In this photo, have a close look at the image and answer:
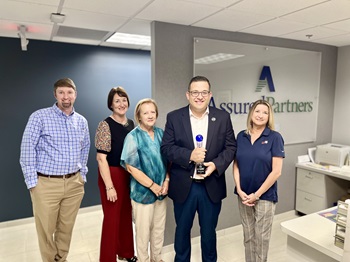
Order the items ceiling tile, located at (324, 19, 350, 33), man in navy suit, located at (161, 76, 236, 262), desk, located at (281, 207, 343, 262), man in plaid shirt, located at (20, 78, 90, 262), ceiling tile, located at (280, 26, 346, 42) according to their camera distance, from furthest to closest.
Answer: ceiling tile, located at (280, 26, 346, 42)
ceiling tile, located at (324, 19, 350, 33)
man in plaid shirt, located at (20, 78, 90, 262)
man in navy suit, located at (161, 76, 236, 262)
desk, located at (281, 207, 343, 262)

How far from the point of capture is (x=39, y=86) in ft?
11.7

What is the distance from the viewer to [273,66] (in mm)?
3395

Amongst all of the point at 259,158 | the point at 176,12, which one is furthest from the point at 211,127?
the point at 176,12

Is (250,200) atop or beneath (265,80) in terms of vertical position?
beneath

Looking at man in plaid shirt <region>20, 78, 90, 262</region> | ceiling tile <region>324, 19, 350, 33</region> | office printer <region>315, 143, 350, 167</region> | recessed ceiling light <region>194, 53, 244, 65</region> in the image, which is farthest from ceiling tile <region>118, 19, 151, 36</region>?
office printer <region>315, 143, 350, 167</region>

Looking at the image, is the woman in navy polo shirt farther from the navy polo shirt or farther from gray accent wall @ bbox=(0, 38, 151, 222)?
gray accent wall @ bbox=(0, 38, 151, 222)

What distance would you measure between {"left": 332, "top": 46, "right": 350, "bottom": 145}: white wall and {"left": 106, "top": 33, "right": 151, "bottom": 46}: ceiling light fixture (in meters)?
2.75

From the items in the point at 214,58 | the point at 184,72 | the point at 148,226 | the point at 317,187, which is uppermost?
the point at 214,58

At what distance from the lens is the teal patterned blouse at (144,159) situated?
206cm

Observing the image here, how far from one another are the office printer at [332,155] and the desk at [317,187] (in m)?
0.14

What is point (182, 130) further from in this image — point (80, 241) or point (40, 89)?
point (40, 89)

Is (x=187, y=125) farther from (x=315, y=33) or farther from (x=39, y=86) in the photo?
(x=39, y=86)

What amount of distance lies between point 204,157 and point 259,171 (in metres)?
0.47

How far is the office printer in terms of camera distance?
3.46 metres
